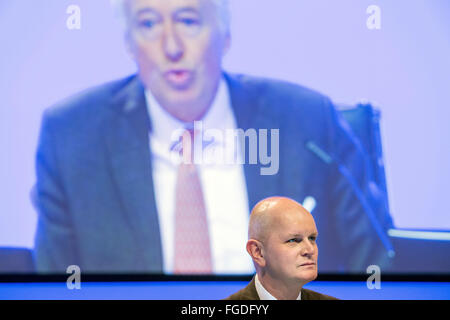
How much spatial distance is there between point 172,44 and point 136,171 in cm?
69

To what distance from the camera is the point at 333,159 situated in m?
3.31

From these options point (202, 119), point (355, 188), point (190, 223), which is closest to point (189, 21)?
point (202, 119)

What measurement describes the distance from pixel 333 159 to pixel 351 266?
22.3 inches

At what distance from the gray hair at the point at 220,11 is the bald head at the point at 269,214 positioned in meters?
1.66

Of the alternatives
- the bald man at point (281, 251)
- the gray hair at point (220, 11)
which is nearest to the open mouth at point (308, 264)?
the bald man at point (281, 251)

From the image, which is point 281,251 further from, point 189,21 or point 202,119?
point 189,21

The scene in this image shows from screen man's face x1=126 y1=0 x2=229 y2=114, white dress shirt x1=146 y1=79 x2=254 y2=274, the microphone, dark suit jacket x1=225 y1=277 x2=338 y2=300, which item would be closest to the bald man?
dark suit jacket x1=225 y1=277 x2=338 y2=300

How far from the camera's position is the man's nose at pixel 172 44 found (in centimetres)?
328

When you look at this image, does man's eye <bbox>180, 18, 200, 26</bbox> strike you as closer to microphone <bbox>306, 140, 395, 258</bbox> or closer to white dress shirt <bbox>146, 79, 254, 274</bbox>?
white dress shirt <bbox>146, 79, 254, 274</bbox>

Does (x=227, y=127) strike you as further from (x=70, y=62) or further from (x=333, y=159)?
(x=70, y=62)

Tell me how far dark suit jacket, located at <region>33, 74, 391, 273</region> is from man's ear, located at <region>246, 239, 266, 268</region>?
137 centimetres

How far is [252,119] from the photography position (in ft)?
10.9

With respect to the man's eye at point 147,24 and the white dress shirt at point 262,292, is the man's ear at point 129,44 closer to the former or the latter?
the man's eye at point 147,24

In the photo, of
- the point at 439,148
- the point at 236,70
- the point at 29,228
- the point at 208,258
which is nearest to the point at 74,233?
the point at 29,228
